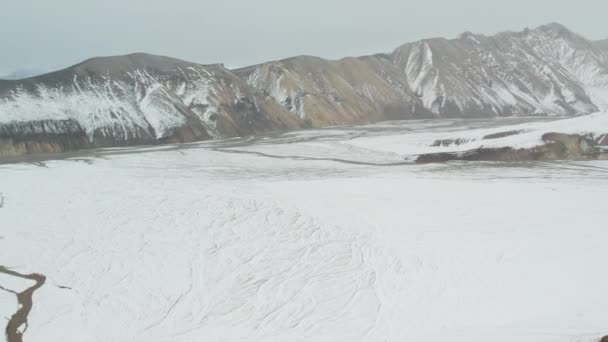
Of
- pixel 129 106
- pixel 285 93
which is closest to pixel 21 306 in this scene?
pixel 129 106

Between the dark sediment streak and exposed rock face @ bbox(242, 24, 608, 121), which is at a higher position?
exposed rock face @ bbox(242, 24, 608, 121)

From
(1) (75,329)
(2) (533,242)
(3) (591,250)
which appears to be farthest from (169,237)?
(3) (591,250)

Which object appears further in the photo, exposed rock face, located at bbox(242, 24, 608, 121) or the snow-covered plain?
exposed rock face, located at bbox(242, 24, 608, 121)

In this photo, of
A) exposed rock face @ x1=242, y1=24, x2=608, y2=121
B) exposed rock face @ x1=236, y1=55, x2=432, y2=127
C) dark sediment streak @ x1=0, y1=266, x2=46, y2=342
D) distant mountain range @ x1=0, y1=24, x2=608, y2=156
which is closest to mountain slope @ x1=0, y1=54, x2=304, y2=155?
distant mountain range @ x1=0, y1=24, x2=608, y2=156

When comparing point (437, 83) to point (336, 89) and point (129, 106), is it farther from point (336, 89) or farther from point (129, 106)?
point (129, 106)

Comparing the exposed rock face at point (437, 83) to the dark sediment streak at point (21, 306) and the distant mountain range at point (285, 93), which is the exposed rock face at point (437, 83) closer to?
the distant mountain range at point (285, 93)

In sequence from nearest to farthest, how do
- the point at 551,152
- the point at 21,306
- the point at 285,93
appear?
the point at 21,306, the point at 551,152, the point at 285,93

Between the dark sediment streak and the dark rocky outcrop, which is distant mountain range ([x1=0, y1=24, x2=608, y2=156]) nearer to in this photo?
the dark rocky outcrop
